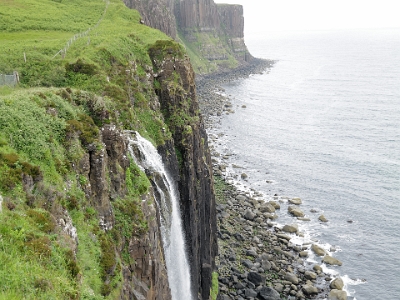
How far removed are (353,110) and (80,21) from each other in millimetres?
100243

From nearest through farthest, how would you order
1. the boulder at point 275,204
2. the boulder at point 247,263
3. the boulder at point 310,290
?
the boulder at point 310,290
the boulder at point 247,263
the boulder at point 275,204

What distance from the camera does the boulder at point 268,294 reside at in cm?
4538

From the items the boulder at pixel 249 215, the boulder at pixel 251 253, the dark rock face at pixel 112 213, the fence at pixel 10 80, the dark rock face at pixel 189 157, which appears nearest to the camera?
the dark rock face at pixel 112 213

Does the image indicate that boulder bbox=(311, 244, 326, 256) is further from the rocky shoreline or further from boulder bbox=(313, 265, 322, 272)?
boulder bbox=(313, 265, 322, 272)

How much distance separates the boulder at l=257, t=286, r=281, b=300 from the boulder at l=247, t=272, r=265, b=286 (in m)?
1.62

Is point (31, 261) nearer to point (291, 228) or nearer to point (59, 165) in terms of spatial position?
point (59, 165)

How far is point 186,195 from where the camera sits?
35406 mm

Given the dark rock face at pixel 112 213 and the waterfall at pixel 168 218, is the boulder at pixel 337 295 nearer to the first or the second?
the waterfall at pixel 168 218

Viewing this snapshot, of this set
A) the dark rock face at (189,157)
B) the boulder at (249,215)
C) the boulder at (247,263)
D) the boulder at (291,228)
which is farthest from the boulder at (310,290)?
the boulder at (249,215)

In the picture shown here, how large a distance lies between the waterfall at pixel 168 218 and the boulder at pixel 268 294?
1719 cm

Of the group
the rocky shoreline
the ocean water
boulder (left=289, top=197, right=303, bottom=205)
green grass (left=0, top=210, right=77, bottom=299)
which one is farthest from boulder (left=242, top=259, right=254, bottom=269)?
green grass (left=0, top=210, right=77, bottom=299)

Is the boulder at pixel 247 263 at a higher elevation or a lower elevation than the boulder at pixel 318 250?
higher

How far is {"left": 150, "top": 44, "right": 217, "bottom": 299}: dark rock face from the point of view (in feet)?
115

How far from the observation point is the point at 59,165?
15859 millimetres
